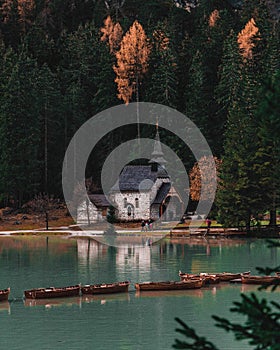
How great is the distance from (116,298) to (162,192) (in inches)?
1992

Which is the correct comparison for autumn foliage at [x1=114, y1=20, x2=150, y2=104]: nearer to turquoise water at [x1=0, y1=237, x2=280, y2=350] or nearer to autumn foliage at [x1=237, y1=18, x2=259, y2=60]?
autumn foliage at [x1=237, y1=18, x2=259, y2=60]

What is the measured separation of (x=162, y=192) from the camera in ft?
308

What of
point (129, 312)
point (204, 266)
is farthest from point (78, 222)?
point (129, 312)

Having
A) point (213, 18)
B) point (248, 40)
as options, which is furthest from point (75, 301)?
point (213, 18)

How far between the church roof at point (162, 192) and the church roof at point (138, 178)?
4.08 feet

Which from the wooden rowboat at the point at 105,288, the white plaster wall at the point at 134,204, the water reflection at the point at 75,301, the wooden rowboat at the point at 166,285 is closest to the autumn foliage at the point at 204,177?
the white plaster wall at the point at 134,204

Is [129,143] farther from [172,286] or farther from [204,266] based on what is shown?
[172,286]

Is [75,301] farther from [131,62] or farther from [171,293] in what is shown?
[131,62]

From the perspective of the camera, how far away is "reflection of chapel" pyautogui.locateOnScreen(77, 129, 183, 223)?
9306 centimetres

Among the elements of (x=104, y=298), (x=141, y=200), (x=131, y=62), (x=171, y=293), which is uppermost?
(x=131, y=62)

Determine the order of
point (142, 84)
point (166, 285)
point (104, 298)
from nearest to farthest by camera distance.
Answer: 1. point (104, 298)
2. point (166, 285)
3. point (142, 84)

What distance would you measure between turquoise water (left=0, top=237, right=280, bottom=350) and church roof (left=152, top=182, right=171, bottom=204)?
19.5m

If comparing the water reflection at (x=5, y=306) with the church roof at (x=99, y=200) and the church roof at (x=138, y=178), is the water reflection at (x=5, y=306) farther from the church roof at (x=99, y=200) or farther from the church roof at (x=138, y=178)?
the church roof at (x=138, y=178)

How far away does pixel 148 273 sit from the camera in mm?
53531
